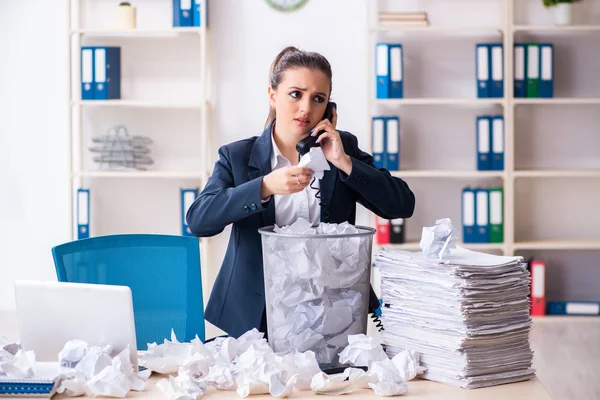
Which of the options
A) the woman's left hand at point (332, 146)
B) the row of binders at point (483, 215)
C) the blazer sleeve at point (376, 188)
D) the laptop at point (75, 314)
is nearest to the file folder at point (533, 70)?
the row of binders at point (483, 215)

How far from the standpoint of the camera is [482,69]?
4.61m

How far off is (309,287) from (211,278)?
3349 millimetres

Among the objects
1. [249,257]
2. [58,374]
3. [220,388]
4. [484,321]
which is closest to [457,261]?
[484,321]

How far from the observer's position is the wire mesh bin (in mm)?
1493

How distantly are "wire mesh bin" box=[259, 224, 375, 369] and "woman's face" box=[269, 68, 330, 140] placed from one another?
1.32 ft

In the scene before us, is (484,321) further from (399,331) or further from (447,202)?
(447,202)

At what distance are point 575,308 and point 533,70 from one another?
55.6 inches

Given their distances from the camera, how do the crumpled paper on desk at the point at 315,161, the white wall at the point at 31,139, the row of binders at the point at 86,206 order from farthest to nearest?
the white wall at the point at 31,139
the row of binders at the point at 86,206
the crumpled paper on desk at the point at 315,161

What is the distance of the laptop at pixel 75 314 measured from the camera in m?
1.42

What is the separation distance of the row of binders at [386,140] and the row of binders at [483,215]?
47cm

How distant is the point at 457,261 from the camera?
59.2 inches

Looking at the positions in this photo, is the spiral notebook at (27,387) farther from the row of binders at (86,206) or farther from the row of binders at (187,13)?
the row of binders at (187,13)

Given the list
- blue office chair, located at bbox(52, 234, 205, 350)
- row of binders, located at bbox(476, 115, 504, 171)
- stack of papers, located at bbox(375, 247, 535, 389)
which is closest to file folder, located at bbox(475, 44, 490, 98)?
row of binders, located at bbox(476, 115, 504, 171)

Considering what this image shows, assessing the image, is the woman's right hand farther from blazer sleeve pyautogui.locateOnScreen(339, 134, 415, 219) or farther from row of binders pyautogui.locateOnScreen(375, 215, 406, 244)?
row of binders pyautogui.locateOnScreen(375, 215, 406, 244)
